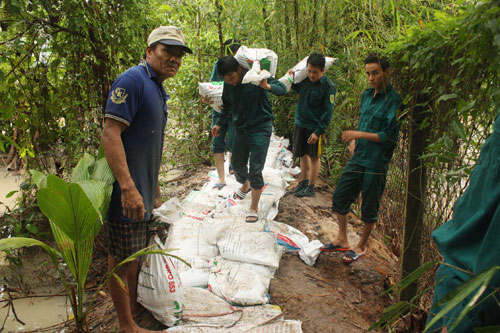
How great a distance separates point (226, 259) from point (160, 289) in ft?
2.23

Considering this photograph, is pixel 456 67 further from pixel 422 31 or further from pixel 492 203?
pixel 492 203

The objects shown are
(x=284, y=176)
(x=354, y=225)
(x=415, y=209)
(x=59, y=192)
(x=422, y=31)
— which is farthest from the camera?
(x=284, y=176)

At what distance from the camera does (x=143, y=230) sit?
1.77 metres

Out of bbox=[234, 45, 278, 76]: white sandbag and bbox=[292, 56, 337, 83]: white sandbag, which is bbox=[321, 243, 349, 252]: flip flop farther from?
bbox=[292, 56, 337, 83]: white sandbag

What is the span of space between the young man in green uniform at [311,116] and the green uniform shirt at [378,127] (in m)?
0.93

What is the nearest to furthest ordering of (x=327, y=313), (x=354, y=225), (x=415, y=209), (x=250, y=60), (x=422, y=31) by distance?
1. (x=422, y=31)
2. (x=415, y=209)
3. (x=327, y=313)
4. (x=250, y=60)
5. (x=354, y=225)

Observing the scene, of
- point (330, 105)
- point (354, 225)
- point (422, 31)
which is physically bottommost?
point (354, 225)

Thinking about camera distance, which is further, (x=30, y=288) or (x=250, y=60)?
(x=250, y=60)


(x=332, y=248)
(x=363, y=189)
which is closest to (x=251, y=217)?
(x=332, y=248)

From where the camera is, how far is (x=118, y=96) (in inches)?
61.5

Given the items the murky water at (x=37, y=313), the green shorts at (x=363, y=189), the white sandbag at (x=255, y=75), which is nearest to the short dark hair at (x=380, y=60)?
the green shorts at (x=363, y=189)

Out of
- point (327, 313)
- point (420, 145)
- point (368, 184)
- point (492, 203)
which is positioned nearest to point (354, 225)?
point (368, 184)

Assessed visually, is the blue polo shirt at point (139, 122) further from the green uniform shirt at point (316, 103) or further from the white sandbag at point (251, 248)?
the green uniform shirt at point (316, 103)

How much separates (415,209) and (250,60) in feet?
6.31
